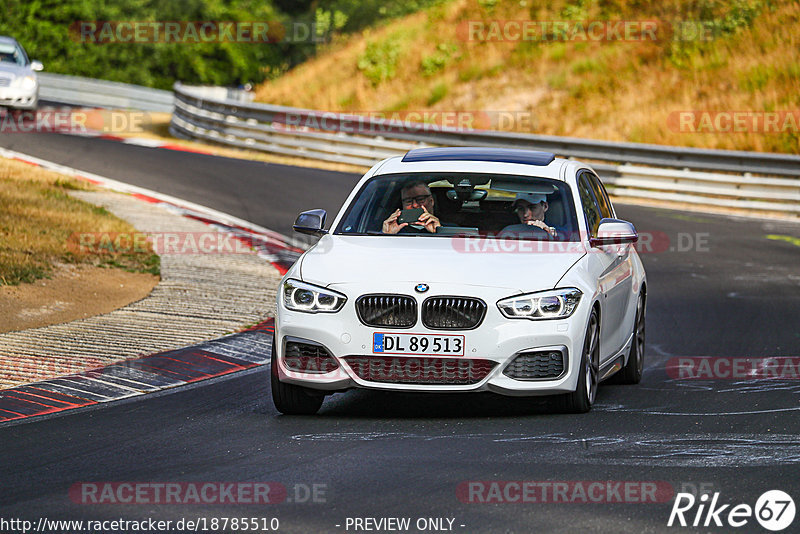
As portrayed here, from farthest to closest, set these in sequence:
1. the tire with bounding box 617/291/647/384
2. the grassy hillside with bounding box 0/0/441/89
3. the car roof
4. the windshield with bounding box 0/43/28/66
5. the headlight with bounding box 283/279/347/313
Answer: the grassy hillside with bounding box 0/0/441/89 → the windshield with bounding box 0/43/28/66 → the tire with bounding box 617/291/647/384 → the car roof → the headlight with bounding box 283/279/347/313

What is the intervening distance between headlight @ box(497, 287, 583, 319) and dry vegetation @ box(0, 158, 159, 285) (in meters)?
6.65

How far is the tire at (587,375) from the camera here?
8.16 m

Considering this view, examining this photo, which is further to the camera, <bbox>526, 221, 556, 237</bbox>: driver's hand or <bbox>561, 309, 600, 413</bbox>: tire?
<bbox>526, 221, 556, 237</bbox>: driver's hand

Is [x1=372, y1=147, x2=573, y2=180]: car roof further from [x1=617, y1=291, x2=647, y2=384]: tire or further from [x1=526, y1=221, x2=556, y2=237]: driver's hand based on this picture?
[x1=617, y1=291, x2=647, y2=384]: tire

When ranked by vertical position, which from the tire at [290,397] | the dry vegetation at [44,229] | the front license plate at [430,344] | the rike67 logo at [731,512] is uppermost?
the front license plate at [430,344]

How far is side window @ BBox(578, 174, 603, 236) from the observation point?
30.6ft

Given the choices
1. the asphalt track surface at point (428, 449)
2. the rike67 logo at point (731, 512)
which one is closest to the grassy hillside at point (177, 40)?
the asphalt track surface at point (428, 449)

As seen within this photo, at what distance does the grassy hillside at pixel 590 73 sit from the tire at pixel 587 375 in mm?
20621

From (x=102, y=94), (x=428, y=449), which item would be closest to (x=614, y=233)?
(x=428, y=449)

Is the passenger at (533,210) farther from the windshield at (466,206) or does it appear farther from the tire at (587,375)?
the tire at (587,375)

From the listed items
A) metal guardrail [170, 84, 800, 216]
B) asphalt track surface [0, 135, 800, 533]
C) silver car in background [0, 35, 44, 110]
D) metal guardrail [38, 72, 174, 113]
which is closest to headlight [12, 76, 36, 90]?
silver car in background [0, 35, 44, 110]

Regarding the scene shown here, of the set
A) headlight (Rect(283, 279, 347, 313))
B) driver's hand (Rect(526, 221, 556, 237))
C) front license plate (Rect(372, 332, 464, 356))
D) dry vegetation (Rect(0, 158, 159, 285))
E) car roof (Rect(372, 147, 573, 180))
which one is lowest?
dry vegetation (Rect(0, 158, 159, 285))

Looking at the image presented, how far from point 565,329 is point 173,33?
2408 inches

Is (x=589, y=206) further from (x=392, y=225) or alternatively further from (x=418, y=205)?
(x=392, y=225)
